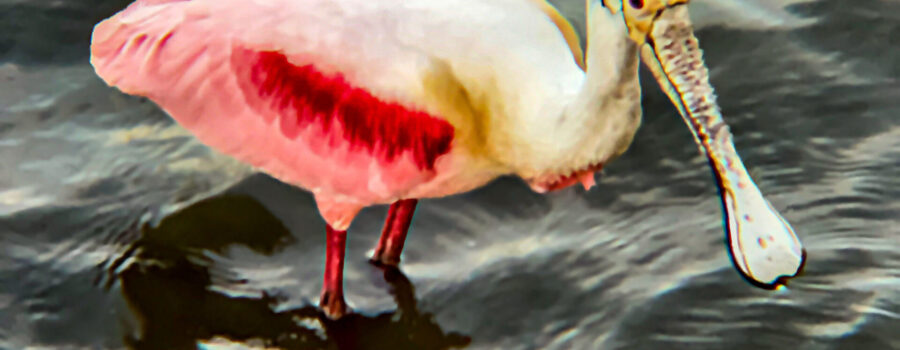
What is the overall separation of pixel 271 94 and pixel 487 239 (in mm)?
953

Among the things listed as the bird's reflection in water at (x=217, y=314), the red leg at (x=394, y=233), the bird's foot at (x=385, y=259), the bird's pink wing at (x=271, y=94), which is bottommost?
the bird's reflection in water at (x=217, y=314)

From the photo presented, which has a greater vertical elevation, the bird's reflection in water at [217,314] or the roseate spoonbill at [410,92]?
the roseate spoonbill at [410,92]

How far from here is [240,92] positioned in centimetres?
304

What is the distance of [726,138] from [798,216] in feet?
4.34

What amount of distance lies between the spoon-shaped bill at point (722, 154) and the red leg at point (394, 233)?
120 cm

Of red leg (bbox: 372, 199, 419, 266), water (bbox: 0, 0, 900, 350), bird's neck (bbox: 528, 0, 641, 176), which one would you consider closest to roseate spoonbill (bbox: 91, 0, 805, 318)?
bird's neck (bbox: 528, 0, 641, 176)

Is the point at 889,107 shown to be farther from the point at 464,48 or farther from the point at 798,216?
the point at 464,48

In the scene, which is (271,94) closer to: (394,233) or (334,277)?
(334,277)

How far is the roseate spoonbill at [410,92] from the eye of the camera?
256cm

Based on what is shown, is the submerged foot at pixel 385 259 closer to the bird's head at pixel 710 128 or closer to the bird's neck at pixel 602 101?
the bird's neck at pixel 602 101

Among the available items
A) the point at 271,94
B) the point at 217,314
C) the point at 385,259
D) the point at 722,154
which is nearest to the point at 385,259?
the point at 385,259

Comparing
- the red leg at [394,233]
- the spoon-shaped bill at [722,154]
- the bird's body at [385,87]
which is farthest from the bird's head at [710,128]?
the red leg at [394,233]

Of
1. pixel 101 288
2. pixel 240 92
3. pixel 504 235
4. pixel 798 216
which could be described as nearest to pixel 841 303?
pixel 798 216

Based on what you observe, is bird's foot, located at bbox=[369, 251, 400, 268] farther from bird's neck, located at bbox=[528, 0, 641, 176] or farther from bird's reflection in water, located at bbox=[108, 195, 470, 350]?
bird's neck, located at bbox=[528, 0, 641, 176]
